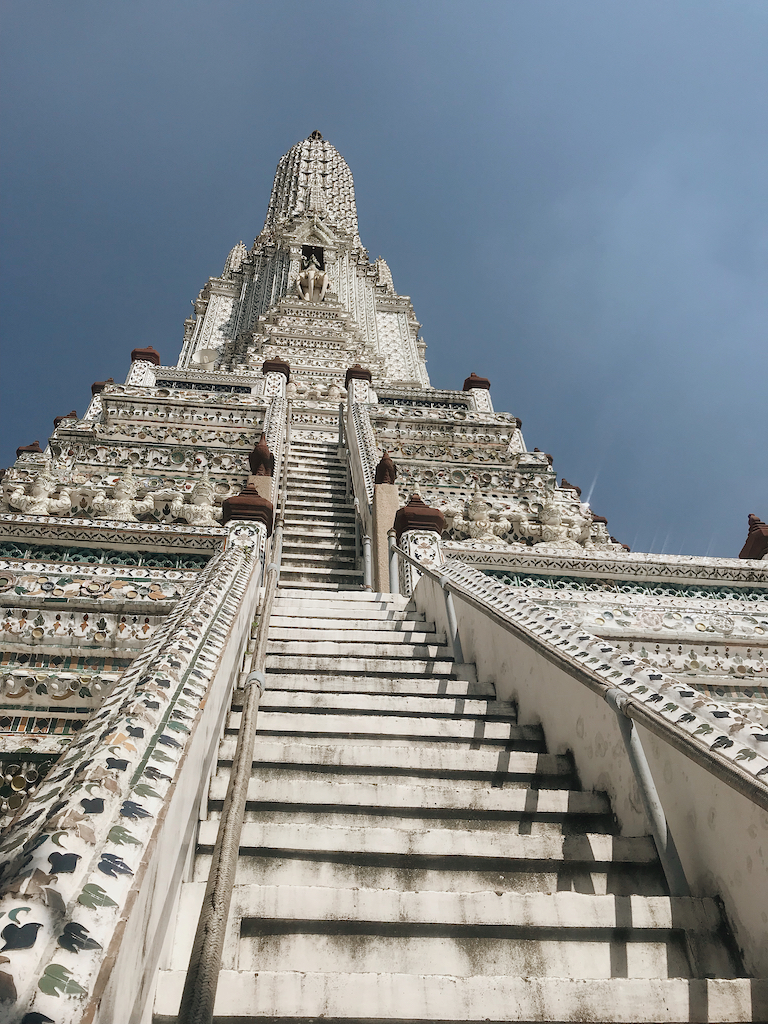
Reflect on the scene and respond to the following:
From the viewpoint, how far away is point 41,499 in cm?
848

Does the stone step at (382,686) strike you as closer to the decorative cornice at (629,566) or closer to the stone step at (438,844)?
the stone step at (438,844)

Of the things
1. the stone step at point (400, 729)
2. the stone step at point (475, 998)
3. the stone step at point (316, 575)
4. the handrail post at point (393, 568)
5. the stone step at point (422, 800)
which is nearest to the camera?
the stone step at point (475, 998)

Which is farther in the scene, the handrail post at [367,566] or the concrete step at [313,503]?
the concrete step at [313,503]

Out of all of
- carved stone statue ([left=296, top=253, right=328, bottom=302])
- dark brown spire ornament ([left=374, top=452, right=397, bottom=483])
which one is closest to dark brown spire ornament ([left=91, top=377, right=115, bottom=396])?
dark brown spire ornament ([left=374, top=452, right=397, bottom=483])

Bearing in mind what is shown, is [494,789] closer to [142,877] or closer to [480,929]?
[480,929]

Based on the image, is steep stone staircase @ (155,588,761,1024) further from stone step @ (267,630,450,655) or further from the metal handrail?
stone step @ (267,630,450,655)

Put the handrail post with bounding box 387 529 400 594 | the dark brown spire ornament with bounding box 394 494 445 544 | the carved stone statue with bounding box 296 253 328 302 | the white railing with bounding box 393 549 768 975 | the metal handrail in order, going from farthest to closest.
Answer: the carved stone statue with bounding box 296 253 328 302
the dark brown spire ornament with bounding box 394 494 445 544
the handrail post with bounding box 387 529 400 594
the white railing with bounding box 393 549 768 975
the metal handrail

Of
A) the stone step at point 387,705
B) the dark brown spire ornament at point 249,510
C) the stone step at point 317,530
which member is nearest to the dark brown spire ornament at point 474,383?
the stone step at point 317,530

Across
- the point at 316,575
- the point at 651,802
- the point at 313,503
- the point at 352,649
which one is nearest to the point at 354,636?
the point at 352,649

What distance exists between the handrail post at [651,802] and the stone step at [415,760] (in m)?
0.72

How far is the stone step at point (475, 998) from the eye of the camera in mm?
1957

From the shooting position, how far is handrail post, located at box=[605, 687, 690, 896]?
2613mm

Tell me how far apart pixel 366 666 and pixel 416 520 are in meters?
3.17

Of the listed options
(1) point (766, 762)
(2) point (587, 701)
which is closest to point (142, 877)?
(1) point (766, 762)
